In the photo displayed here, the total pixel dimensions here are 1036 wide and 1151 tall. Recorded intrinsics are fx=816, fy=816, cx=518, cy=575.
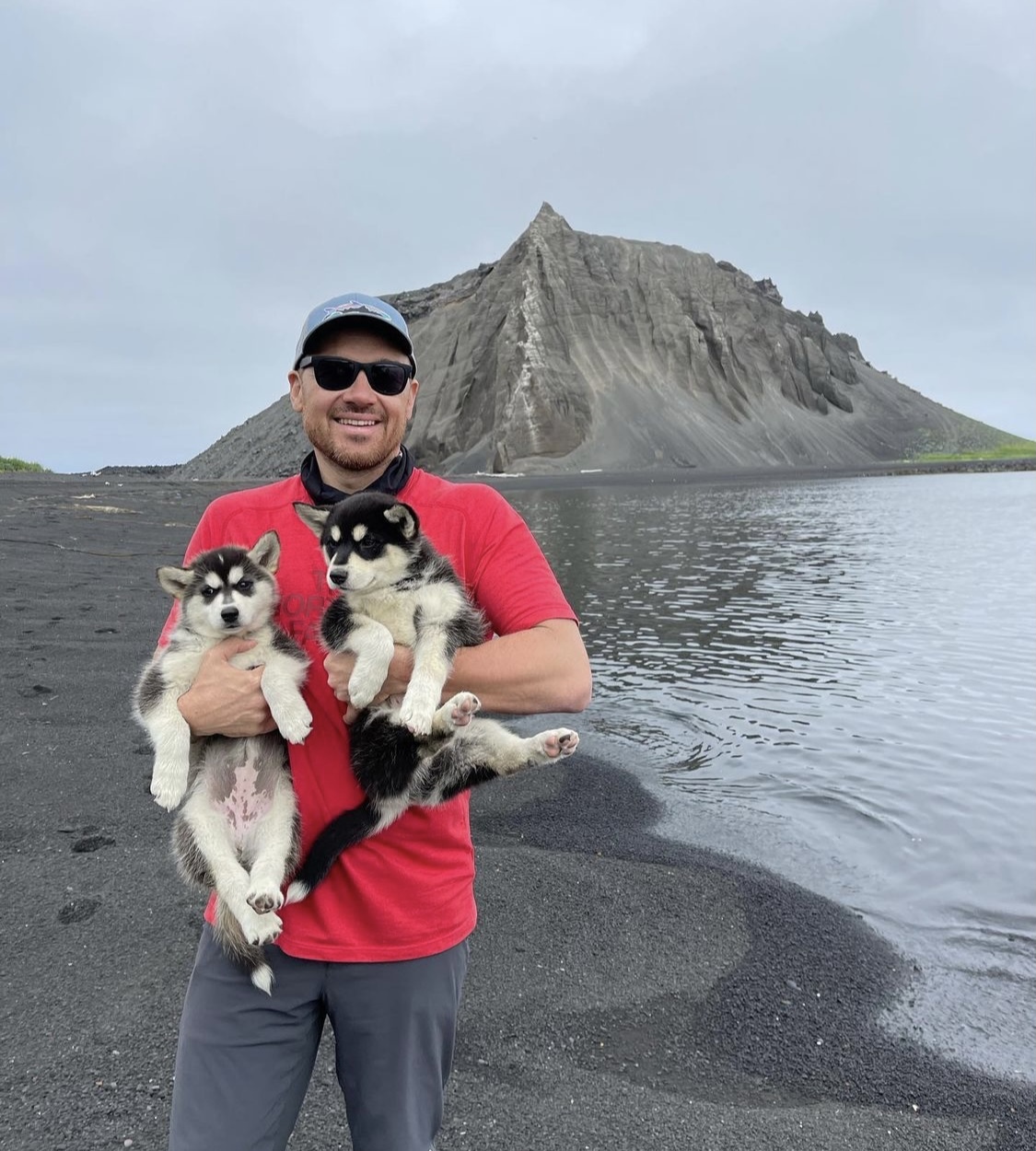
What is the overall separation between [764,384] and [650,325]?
30763 mm

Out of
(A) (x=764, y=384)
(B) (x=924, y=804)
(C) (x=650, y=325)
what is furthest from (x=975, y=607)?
(A) (x=764, y=384)

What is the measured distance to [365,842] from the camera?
127 inches

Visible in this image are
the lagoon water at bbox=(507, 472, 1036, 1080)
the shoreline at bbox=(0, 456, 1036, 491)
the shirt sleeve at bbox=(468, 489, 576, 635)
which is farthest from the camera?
the shoreline at bbox=(0, 456, 1036, 491)

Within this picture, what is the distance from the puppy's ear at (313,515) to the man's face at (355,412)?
262 mm

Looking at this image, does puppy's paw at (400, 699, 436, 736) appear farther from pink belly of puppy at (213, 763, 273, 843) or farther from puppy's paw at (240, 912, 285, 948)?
puppy's paw at (240, 912, 285, 948)

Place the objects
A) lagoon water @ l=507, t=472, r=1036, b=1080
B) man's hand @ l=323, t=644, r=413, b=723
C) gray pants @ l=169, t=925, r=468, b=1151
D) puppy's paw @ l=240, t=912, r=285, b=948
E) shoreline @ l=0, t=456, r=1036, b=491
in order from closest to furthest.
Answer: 1. gray pants @ l=169, t=925, r=468, b=1151
2. puppy's paw @ l=240, t=912, r=285, b=948
3. man's hand @ l=323, t=644, r=413, b=723
4. lagoon water @ l=507, t=472, r=1036, b=1080
5. shoreline @ l=0, t=456, r=1036, b=491

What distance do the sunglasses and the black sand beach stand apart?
13.2 ft

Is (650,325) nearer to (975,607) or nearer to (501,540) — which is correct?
(975,607)

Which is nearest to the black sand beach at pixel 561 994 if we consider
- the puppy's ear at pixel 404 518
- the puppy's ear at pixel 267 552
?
the puppy's ear at pixel 267 552

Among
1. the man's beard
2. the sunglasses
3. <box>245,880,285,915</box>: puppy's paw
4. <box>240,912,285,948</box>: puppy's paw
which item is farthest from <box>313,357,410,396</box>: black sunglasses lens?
<box>240,912,285,948</box>: puppy's paw

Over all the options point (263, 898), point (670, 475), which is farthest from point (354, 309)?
point (670, 475)

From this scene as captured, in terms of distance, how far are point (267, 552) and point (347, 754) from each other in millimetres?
973

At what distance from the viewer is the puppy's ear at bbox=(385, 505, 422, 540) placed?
3.60 meters

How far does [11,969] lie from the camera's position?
5.60 m
